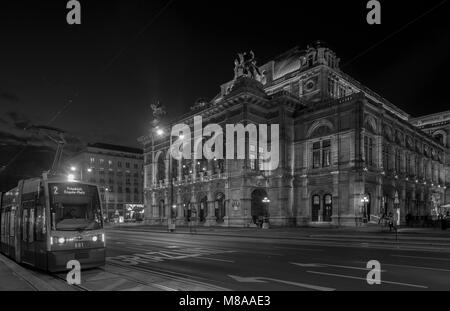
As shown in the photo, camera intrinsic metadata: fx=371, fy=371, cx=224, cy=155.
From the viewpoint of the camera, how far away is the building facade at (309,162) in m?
46.3

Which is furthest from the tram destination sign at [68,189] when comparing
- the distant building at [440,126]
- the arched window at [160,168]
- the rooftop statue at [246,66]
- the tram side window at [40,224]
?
the distant building at [440,126]

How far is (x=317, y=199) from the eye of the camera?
49781 mm

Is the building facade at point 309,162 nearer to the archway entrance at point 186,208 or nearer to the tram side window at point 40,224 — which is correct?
the archway entrance at point 186,208

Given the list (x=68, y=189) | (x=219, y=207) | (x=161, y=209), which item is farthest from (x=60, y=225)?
(x=161, y=209)

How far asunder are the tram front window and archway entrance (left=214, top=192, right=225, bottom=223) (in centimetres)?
4344

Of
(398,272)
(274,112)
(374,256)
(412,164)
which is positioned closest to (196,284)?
(398,272)

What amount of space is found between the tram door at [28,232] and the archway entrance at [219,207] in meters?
42.9

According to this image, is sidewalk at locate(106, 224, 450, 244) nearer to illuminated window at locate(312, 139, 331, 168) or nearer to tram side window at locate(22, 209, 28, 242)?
illuminated window at locate(312, 139, 331, 168)

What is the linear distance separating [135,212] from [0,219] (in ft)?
308

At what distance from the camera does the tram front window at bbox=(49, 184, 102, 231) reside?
1202cm

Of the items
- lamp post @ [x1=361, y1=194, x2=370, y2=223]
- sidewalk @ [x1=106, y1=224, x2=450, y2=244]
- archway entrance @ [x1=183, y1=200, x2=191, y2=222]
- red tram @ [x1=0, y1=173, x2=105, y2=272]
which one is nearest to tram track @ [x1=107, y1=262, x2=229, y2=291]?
red tram @ [x1=0, y1=173, x2=105, y2=272]

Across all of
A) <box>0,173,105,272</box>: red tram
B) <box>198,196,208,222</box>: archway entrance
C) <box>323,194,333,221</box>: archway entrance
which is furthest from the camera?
<box>198,196,208,222</box>: archway entrance

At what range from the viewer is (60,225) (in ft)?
39.2

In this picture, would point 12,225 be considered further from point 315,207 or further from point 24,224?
point 315,207
